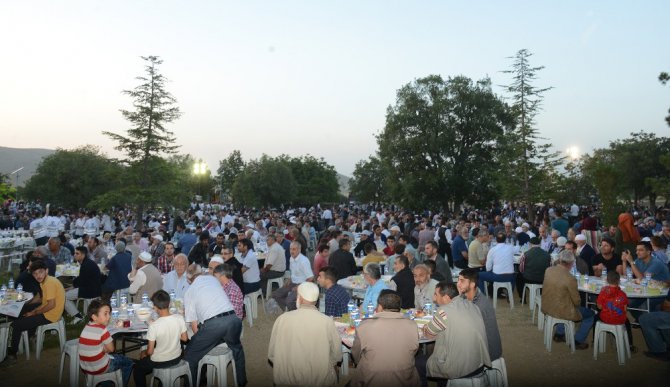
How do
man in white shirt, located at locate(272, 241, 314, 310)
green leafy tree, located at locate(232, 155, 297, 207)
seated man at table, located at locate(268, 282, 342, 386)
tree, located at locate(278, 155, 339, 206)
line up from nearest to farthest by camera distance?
seated man at table, located at locate(268, 282, 342, 386) → man in white shirt, located at locate(272, 241, 314, 310) → green leafy tree, located at locate(232, 155, 297, 207) → tree, located at locate(278, 155, 339, 206)

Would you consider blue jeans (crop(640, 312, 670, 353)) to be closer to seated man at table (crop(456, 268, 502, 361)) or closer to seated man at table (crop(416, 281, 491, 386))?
seated man at table (crop(456, 268, 502, 361))

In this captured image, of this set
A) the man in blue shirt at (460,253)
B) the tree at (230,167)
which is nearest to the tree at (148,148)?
the man in blue shirt at (460,253)

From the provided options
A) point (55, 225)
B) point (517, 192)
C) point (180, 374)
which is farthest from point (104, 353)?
point (517, 192)

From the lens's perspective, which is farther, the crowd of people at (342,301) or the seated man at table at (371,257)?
the seated man at table at (371,257)

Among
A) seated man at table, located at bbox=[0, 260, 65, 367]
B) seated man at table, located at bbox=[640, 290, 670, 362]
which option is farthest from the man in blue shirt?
seated man at table, located at bbox=[0, 260, 65, 367]

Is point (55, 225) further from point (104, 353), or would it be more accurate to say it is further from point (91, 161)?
point (91, 161)

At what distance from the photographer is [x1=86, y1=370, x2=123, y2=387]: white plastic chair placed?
212 inches

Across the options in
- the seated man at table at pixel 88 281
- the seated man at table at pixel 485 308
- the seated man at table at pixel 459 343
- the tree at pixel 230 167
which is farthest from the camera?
the tree at pixel 230 167

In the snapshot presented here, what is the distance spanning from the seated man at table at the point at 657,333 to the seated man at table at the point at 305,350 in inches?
193

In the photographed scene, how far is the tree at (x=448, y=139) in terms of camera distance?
31.5m

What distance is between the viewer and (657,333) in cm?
701

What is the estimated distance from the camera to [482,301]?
5.55m

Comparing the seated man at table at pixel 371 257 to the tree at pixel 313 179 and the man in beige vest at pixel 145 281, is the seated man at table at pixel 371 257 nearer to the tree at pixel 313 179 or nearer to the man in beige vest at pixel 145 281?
the man in beige vest at pixel 145 281

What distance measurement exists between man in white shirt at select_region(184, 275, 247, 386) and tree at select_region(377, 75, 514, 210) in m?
26.0
